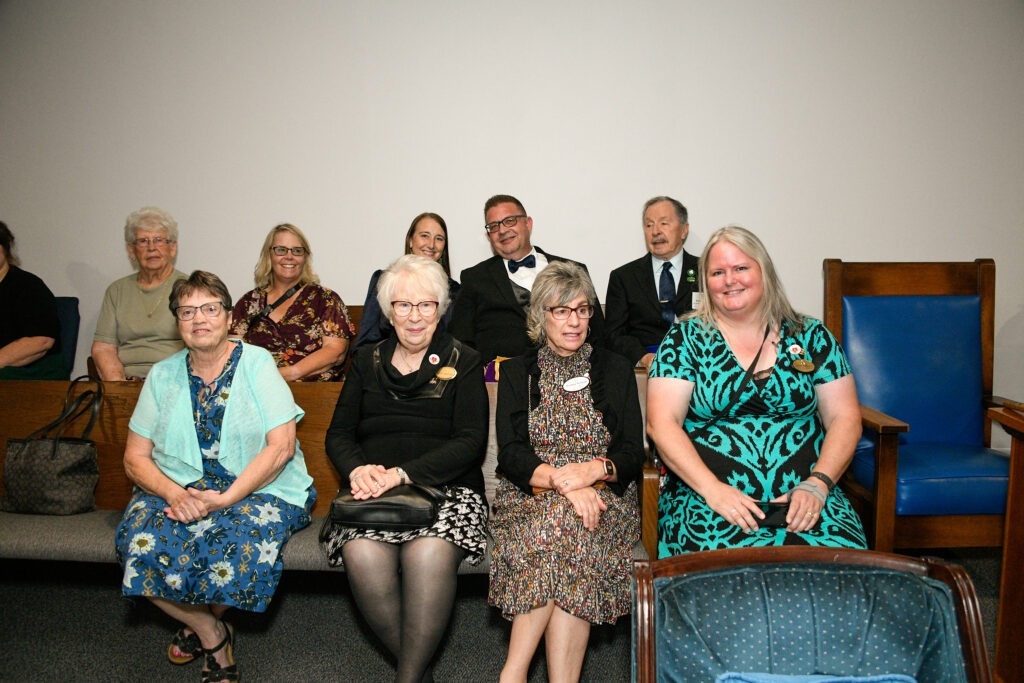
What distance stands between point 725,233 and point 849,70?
6.68 ft

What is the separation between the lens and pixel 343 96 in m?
3.64

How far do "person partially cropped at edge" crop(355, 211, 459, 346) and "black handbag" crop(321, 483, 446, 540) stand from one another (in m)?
1.17

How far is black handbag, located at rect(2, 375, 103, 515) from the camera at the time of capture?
92.5 inches

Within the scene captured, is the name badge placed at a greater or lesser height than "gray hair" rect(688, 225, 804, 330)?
lesser

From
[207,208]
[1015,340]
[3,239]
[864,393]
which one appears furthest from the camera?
[207,208]

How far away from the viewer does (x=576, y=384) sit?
85.4 inches

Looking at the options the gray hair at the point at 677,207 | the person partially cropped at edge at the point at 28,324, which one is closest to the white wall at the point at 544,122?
the gray hair at the point at 677,207

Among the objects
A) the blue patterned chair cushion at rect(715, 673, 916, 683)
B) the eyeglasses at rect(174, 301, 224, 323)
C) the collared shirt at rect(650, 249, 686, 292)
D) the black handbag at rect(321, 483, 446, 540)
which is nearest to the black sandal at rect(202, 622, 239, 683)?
the black handbag at rect(321, 483, 446, 540)

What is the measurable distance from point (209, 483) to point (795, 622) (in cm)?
173

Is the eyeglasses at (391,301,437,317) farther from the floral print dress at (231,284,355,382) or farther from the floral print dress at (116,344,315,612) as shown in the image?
the floral print dress at (231,284,355,382)

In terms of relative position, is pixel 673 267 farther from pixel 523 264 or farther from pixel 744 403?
pixel 744 403

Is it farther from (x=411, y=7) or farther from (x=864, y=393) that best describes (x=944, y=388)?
(x=411, y=7)

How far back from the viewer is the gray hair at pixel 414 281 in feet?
7.32

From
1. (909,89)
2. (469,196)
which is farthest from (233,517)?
(909,89)
